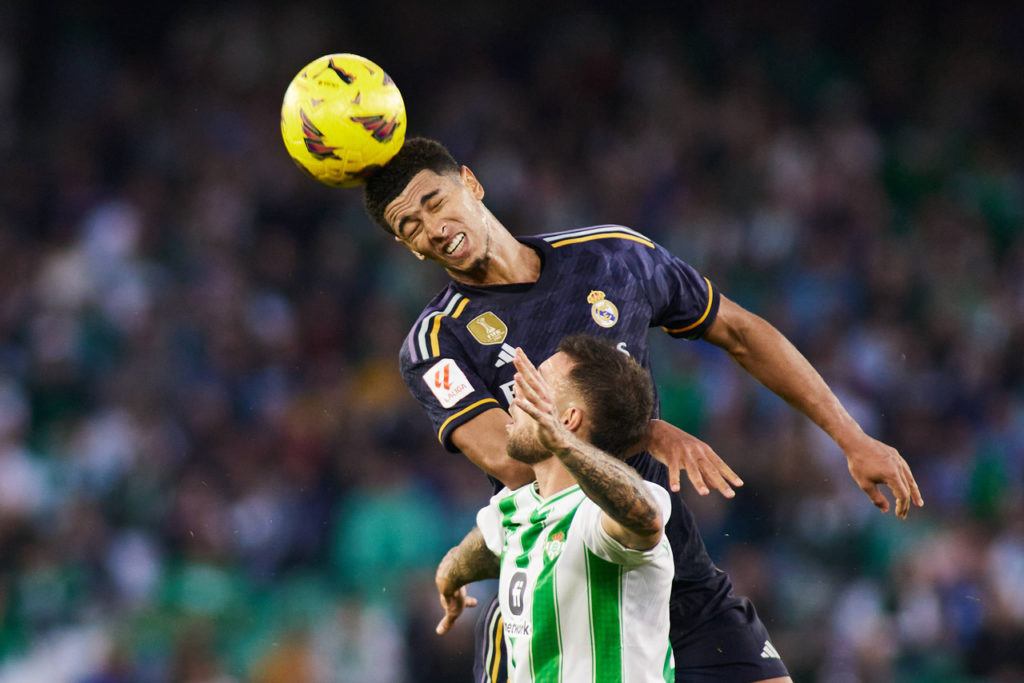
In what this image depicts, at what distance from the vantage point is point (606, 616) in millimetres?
2719

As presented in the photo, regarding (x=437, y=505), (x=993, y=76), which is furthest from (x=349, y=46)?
(x=993, y=76)

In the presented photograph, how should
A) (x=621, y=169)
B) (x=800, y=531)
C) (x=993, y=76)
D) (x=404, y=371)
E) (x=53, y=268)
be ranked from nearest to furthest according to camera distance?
(x=404, y=371) → (x=800, y=531) → (x=53, y=268) → (x=621, y=169) → (x=993, y=76)

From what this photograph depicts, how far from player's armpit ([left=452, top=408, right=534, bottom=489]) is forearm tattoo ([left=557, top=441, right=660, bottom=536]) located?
889mm

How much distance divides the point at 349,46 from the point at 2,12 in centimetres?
299

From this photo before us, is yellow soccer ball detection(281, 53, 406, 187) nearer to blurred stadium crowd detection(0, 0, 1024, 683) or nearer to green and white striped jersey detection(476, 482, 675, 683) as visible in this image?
green and white striped jersey detection(476, 482, 675, 683)

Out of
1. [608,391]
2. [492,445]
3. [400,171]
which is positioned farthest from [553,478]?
[400,171]

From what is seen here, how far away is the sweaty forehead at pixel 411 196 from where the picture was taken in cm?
367

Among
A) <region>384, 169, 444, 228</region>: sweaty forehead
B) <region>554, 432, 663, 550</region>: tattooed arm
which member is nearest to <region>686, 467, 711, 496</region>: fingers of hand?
<region>554, 432, 663, 550</region>: tattooed arm

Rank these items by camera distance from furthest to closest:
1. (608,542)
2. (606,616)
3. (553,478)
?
(553,478) → (606,616) → (608,542)

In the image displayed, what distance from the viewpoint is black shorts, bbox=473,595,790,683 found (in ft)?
11.2

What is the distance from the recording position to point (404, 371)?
147 inches

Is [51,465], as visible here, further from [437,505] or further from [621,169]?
[621,169]

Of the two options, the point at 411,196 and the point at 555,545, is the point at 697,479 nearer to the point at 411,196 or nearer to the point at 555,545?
the point at 555,545

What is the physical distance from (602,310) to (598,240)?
31cm
